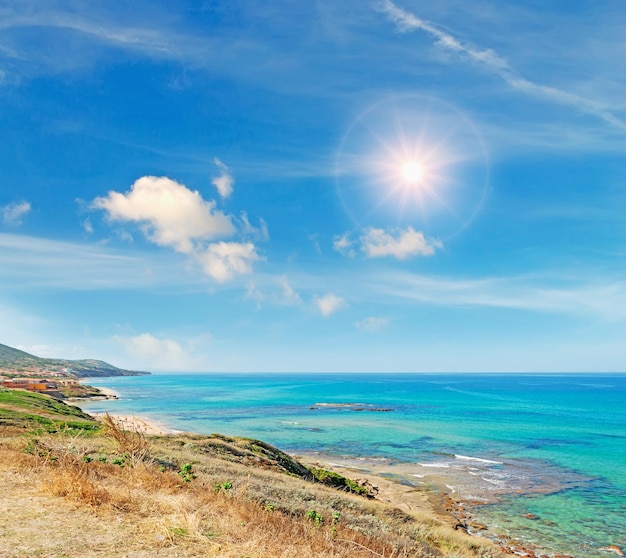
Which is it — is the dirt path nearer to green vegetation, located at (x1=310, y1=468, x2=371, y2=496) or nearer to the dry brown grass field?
the dry brown grass field

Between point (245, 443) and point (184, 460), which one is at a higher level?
point (184, 460)

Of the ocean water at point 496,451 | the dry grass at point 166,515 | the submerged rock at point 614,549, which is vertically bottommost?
the ocean water at point 496,451

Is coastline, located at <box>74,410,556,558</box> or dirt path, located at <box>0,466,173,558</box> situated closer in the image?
dirt path, located at <box>0,466,173,558</box>

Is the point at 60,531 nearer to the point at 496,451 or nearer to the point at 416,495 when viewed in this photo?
the point at 416,495

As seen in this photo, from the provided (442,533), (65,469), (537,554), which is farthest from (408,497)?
(65,469)

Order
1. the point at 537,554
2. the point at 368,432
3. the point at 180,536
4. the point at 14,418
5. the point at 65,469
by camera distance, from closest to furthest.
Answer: the point at 180,536 < the point at 65,469 < the point at 537,554 < the point at 14,418 < the point at 368,432

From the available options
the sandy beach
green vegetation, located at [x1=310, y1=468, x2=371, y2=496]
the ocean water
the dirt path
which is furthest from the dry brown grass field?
the ocean water

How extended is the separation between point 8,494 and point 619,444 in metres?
78.8

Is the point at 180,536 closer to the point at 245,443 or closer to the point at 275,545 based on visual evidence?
the point at 275,545

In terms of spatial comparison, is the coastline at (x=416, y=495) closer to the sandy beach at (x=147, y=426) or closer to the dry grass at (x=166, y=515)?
the sandy beach at (x=147, y=426)

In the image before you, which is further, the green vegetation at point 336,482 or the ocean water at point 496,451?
the green vegetation at point 336,482

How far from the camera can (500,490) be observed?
39.1m

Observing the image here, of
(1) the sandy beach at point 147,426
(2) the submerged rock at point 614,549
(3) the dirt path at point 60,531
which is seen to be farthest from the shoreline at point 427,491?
(3) the dirt path at point 60,531

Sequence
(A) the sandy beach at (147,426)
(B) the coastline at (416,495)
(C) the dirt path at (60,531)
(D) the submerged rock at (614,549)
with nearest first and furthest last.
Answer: (C) the dirt path at (60,531), (D) the submerged rock at (614,549), (B) the coastline at (416,495), (A) the sandy beach at (147,426)
